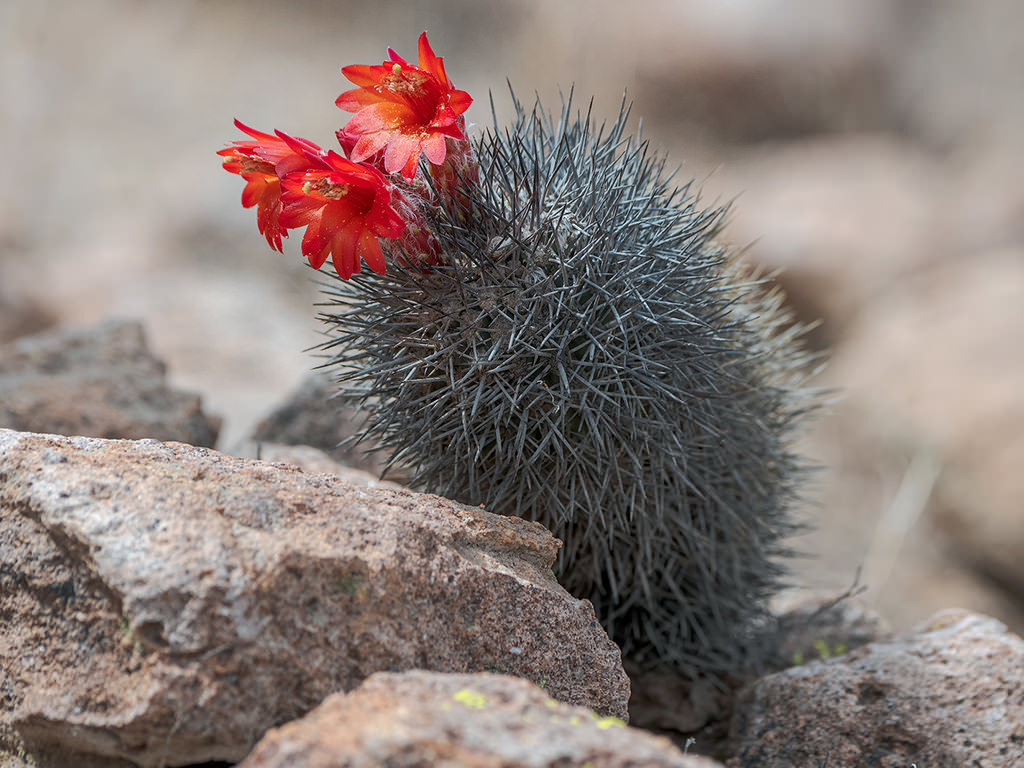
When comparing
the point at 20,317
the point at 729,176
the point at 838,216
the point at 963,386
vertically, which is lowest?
the point at 20,317

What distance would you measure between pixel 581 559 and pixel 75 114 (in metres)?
7.65

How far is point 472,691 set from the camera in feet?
4.05

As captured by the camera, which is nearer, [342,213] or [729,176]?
[342,213]

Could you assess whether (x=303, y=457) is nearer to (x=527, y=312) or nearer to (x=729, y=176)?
(x=527, y=312)

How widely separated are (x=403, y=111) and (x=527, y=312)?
0.46 meters

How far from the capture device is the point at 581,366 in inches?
71.1

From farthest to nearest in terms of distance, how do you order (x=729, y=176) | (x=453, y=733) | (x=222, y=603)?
(x=729, y=176) → (x=222, y=603) → (x=453, y=733)

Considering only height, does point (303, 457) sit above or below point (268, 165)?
below

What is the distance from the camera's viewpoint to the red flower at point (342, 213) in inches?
64.4

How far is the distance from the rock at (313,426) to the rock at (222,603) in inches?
54.2

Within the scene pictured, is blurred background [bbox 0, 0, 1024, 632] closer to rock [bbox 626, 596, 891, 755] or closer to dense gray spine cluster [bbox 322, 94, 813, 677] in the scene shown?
rock [bbox 626, 596, 891, 755]

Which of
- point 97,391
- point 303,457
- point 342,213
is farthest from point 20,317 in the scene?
point 342,213

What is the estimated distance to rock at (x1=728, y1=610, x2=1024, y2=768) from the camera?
74.2 inches

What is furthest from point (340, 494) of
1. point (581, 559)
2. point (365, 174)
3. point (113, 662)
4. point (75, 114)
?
point (75, 114)
